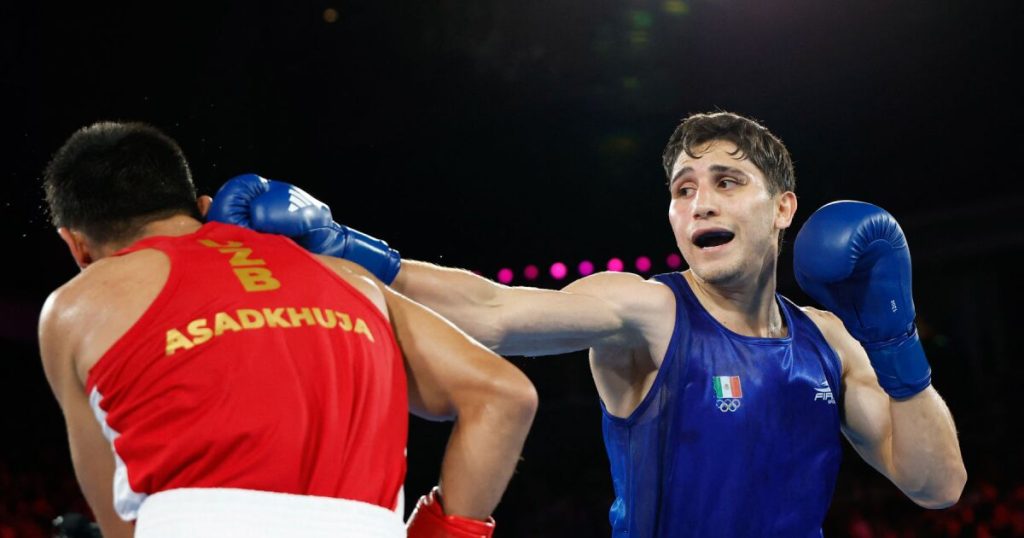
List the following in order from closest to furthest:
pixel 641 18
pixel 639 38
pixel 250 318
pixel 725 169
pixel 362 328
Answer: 1. pixel 250 318
2. pixel 362 328
3. pixel 725 169
4. pixel 641 18
5. pixel 639 38

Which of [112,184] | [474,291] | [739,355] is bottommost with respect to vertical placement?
[739,355]

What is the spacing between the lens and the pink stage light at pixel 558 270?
417 inches

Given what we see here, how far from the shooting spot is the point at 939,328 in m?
11.2

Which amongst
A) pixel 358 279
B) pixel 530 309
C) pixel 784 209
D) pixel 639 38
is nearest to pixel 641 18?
pixel 639 38

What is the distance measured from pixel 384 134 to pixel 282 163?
3.63 feet

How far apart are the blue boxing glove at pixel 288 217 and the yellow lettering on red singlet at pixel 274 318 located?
1.45 ft

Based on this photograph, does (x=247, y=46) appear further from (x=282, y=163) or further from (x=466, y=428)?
(x=466, y=428)

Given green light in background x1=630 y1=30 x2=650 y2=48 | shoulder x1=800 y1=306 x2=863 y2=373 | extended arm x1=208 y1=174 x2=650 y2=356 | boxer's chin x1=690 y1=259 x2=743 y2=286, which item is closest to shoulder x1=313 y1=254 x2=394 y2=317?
extended arm x1=208 y1=174 x2=650 y2=356

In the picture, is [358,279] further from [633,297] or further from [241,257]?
[633,297]

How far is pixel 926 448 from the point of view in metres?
2.96

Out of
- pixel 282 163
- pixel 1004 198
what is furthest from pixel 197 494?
pixel 1004 198

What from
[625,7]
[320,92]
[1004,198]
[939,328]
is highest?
[625,7]

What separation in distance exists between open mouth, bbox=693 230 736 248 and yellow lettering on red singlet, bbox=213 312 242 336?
1.59 metres

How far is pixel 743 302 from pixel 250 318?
170cm
